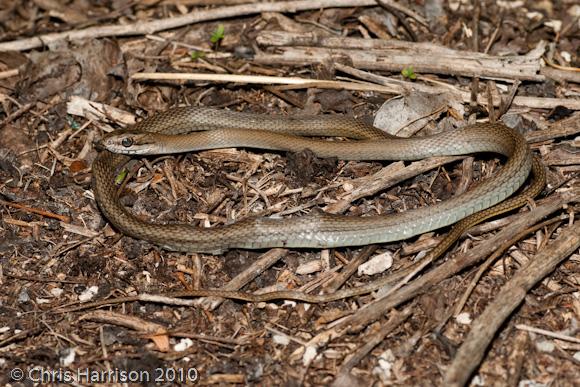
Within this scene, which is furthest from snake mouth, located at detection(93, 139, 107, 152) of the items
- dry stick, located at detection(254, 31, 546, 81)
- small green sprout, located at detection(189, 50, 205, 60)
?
dry stick, located at detection(254, 31, 546, 81)

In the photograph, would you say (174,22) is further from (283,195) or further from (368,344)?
(368,344)

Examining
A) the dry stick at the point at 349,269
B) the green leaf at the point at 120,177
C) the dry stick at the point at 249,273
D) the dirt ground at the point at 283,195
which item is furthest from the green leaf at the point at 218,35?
the dry stick at the point at 349,269

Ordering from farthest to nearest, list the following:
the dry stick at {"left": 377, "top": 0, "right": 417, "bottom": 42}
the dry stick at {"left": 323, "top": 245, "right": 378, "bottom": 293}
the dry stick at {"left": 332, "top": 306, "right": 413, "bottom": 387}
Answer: the dry stick at {"left": 377, "top": 0, "right": 417, "bottom": 42}
the dry stick at {"left": 323, "top": 245, "right": 378, "bottom": 293}
the dry stick at {"left": 332, "top": 306, "right": 413, "bottom": 387}

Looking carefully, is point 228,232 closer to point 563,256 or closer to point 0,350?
point 0,350

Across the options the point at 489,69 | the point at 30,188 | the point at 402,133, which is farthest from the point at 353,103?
the point at 30,188

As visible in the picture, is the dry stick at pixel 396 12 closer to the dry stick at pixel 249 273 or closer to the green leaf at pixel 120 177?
the dry stick at pixel 249 273

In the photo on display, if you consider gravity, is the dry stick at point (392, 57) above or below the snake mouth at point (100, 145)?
above

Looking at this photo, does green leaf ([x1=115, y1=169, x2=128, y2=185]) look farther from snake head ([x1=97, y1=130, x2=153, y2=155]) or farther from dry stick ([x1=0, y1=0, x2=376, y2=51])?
dry stick ([x1=0, y1=0, x2=376, y2=51])
